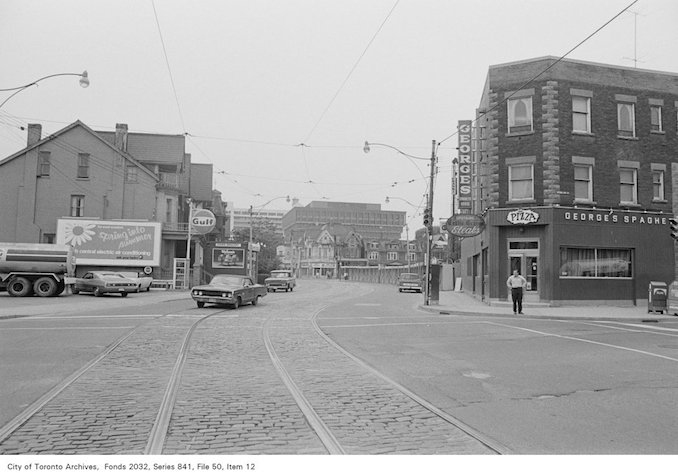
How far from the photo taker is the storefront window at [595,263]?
26.2m

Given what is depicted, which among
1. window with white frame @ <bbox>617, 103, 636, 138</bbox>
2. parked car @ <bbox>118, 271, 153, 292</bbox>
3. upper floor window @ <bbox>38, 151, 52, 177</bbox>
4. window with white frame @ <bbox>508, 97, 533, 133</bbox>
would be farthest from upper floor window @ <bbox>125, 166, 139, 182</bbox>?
window with white frame @ <bbox>617, 103, 636, 138</bbox>

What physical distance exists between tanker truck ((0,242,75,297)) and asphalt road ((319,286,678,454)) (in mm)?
18225

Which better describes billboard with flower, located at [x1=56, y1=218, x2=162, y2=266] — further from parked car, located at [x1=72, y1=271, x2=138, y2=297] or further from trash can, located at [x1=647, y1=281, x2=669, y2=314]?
trash can, located at [x1=647, y1=281, x2=669, y2=314]

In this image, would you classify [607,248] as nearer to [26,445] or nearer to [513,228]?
[513,228]

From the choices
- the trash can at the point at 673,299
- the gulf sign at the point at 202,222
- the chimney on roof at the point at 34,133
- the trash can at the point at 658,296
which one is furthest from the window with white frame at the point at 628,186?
the chimney on roof at the point at 34,133

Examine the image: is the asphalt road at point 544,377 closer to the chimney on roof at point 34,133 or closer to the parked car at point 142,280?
the parked car at point 142,280

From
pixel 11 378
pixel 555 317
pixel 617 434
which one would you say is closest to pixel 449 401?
pixel 617 434

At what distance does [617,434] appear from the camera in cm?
583

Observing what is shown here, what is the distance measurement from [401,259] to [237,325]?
103847mm

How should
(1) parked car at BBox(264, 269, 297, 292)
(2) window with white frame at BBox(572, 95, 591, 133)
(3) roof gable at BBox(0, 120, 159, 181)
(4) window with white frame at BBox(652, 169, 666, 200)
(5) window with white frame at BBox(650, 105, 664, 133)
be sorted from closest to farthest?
(2) window with white frame at BBox(572, 95, 591, 133) < (4) window with white frame at BBox(652, 169, 666, 200) < (5) window with white frame at BBox(650, 105, 664, 133) < (3) roof gable at BBox(0, 120, 159, 181) < (1) parked car at BBox(264, 269, 297, 292)

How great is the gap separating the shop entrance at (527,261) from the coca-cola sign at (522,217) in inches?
43.1

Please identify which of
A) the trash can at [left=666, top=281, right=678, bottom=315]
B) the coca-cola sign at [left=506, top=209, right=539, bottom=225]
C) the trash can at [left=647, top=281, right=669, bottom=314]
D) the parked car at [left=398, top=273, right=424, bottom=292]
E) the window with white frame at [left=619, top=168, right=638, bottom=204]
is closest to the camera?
the trash can at [left=647, top=281, right=669, bottom=314]

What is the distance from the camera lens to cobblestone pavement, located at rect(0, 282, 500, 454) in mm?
5336

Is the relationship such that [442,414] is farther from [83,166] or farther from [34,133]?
[34,133]
